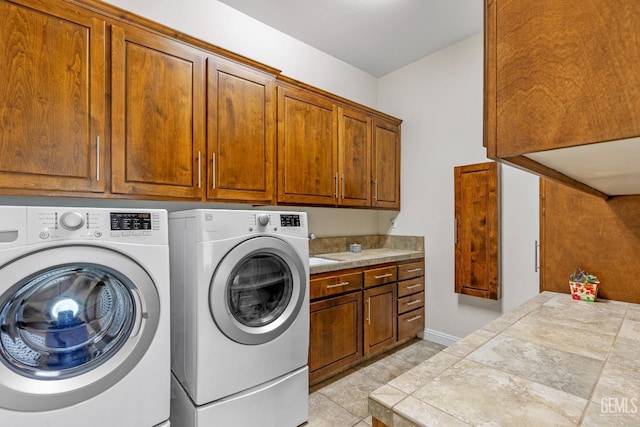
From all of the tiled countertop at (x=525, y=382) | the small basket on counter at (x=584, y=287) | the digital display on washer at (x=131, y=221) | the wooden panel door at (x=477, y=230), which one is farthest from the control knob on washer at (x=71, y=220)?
the wooden panel door at (x=477, y=230)

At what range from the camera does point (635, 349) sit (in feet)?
3.03

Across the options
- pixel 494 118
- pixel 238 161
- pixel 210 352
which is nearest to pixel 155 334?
pixel 210 352

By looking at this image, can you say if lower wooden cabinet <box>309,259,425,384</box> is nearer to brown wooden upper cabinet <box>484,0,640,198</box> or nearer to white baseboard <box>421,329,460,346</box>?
white baseboard <box>421,329,460,346</box>

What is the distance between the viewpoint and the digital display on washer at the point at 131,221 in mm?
1230

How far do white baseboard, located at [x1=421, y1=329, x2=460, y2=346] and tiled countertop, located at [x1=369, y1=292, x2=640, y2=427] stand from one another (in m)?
1.95

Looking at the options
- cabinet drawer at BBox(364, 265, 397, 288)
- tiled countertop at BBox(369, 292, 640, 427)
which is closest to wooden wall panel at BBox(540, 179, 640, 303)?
tiled countertop at BBox(369, 292, 640, 427)

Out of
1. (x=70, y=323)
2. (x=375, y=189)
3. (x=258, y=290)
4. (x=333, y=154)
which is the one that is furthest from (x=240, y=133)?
(x=375, y=189)

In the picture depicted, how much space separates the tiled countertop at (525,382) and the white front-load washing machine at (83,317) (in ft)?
3.47

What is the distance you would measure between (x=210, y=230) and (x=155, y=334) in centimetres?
49

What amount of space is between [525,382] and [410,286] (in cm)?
225

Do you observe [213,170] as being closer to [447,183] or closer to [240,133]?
[240,133]

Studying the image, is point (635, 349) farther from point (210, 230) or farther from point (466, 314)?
point (466, 314)

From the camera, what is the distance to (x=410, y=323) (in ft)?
9.56

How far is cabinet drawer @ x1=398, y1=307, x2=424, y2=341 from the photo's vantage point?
2807 mm
